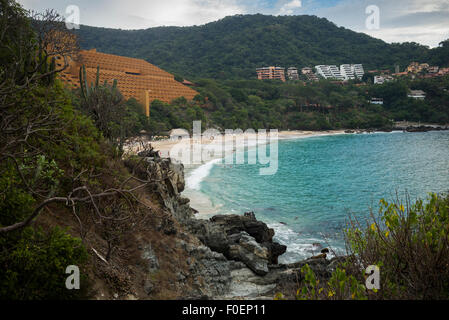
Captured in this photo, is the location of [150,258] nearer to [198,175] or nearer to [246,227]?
[246,227]

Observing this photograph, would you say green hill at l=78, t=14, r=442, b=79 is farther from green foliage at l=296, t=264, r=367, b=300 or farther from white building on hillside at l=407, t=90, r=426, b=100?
green foliage at l=296, t=264, r=367, b=300

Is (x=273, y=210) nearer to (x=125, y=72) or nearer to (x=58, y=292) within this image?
(x=58, y=292)

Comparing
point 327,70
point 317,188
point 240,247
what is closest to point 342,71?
point 327,70

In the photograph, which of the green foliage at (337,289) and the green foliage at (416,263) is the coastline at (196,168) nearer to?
the green foliage at (337,289)

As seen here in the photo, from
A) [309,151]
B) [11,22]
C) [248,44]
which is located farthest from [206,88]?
[248,44]

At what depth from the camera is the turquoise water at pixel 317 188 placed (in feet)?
45.7

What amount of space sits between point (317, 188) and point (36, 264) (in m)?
21.6

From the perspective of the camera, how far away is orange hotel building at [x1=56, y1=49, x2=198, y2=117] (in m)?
56.6

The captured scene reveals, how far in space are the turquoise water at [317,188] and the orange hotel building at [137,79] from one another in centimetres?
3316

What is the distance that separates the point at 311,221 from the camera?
49.7 feet

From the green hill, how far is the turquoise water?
3674 inches

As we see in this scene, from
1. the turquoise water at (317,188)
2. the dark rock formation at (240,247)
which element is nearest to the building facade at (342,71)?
the turquoise water at (317,188)

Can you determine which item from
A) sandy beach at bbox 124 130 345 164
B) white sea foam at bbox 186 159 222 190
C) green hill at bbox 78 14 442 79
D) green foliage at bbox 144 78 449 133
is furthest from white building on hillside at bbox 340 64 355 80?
white sea foam at bbox 186 159 222 190

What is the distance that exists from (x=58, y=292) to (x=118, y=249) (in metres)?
1.96
